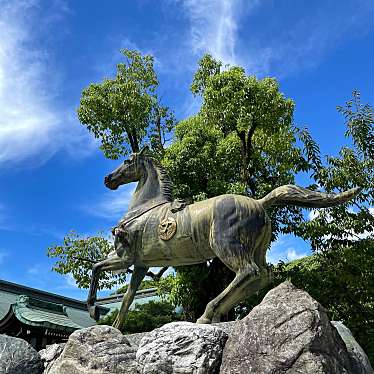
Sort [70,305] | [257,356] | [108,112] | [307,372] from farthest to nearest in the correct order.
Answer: [70,305] → [108,112] → [257,356] → [307,372]

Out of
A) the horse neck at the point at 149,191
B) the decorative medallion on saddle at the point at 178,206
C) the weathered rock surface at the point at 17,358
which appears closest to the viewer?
the weathered rock surface at the point at 17,358

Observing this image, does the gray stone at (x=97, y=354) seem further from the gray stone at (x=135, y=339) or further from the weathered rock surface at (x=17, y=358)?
the weathered rock surface at (x=17, y=358)

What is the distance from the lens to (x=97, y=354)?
4.91 m

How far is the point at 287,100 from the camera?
1530cm

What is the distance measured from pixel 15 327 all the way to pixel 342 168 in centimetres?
1220

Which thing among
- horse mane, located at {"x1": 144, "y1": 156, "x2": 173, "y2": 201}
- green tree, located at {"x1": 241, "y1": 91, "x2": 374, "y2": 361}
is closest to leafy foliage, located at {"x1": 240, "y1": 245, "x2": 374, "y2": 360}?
green tree, located at {"x1": 241, "y1": 91, "x2": 374, "y2": 361}

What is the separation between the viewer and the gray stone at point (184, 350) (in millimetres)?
4184

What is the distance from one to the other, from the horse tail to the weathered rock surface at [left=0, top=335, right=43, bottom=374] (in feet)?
10.6

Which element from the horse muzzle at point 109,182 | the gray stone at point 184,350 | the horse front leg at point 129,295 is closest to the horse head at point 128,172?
the horse muzzle at point 109,182

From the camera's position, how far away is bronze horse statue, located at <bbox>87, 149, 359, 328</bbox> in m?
5.77

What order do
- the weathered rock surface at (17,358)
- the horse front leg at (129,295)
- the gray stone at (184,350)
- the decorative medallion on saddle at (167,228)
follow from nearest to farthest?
the gray stone at (184,350) → the weathered rock surface at (17,358) → the decorative medallion on saddle at (167,228) → the horse front leg at (129,295)

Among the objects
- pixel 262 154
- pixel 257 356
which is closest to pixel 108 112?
pixel 262 154

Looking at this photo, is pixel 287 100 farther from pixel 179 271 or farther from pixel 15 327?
pixel 15 327

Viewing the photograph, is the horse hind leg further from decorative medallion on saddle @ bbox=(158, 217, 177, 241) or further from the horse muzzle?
the horse muzzle
